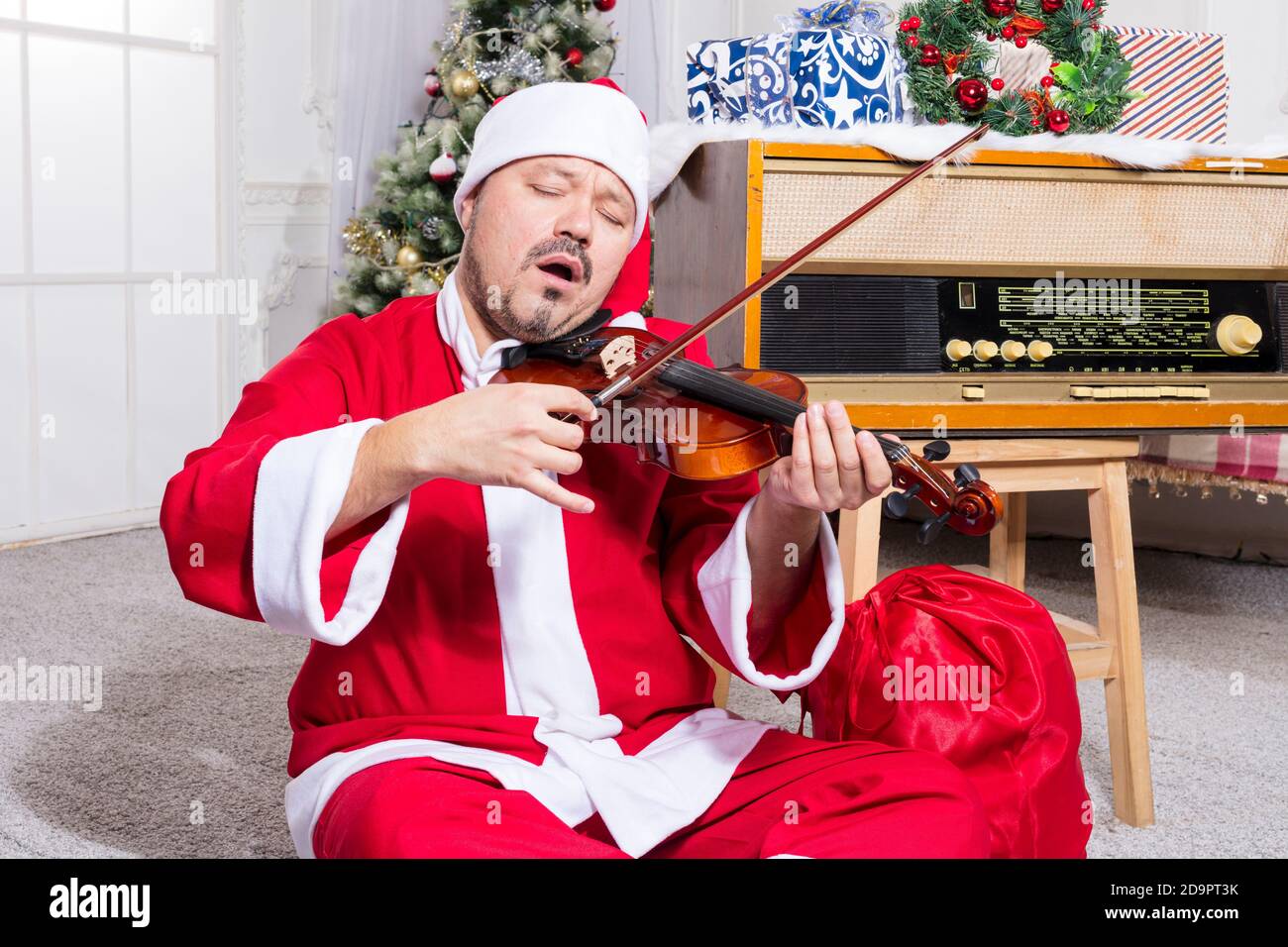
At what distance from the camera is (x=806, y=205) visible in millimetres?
1706

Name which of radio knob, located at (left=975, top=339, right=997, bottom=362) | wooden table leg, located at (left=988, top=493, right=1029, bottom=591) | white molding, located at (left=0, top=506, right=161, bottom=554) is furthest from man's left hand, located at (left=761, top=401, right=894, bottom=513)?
white molding, located at (left=0, top=506, right=161, bottom=554)

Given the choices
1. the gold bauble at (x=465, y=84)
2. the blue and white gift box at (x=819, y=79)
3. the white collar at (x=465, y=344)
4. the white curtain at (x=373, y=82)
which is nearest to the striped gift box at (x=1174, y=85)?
the blue and white gift box at (x=819, y=79)

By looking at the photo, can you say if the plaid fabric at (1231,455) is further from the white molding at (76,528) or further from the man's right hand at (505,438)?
the white molding at (76,528)

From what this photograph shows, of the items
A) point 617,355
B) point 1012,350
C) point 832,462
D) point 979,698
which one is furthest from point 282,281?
point 832,462

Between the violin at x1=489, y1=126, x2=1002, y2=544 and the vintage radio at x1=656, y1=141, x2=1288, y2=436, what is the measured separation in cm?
45

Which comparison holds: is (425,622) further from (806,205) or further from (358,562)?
(806,205)

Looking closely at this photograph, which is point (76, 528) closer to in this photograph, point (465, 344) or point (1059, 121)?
point (465, 344)

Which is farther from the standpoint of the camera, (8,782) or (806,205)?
(8,782)

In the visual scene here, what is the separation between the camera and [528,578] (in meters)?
1.19

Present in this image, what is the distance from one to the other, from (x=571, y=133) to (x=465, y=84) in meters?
2.40

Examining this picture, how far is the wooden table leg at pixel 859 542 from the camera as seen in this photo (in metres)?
1.74

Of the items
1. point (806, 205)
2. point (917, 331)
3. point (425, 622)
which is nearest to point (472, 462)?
point (425, 622)
